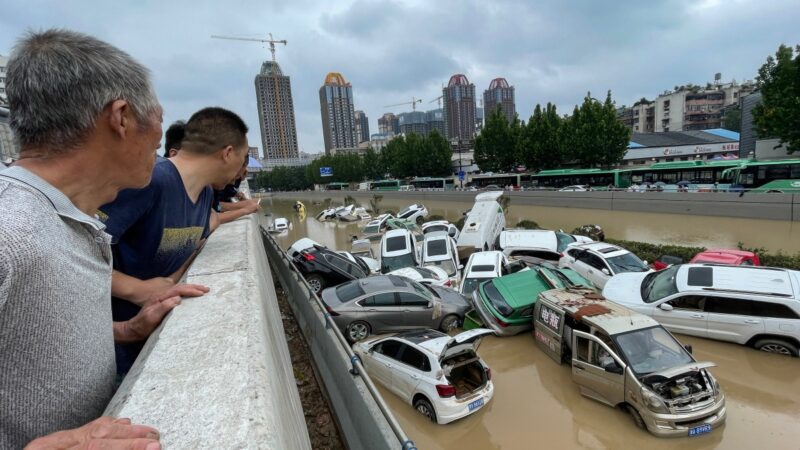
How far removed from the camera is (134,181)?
1.47m

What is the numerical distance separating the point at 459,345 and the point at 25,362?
5.76 metres

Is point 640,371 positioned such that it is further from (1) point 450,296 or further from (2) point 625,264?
(2) point 625,264

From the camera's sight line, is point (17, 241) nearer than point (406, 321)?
Yes

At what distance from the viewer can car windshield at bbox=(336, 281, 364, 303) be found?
9.12m

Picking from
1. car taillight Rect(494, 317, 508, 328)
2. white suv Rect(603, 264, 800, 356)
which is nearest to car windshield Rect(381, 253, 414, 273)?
car taillight Rect(494, 317, 508, 328)

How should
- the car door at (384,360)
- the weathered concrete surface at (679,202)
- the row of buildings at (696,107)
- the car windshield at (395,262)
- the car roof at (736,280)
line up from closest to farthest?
the car door at (384,360), the car roof at (736,280), the car windshield at (395,262), the weathered concrete surface at (679,202), the row of buildings at (696,107)

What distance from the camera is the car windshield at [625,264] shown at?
11.0 metres

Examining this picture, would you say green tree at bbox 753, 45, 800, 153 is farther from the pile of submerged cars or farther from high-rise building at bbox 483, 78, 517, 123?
high-rise building at bbox 483, 78, 517, 123

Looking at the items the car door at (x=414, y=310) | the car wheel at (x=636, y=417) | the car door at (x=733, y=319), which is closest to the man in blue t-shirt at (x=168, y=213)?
the car door at (x=414, y=310)

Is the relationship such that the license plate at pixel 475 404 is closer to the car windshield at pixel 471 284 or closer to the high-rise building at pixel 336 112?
the car windshield at pixel 471 284

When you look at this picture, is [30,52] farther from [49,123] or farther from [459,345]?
[459,345]

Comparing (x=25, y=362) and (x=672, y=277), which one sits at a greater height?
(x=25, y=362)

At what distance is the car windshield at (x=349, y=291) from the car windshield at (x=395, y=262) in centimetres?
431

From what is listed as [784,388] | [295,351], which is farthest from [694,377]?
[295,351]
